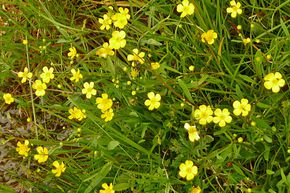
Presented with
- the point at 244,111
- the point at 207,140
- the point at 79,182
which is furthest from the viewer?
the point at 79,182

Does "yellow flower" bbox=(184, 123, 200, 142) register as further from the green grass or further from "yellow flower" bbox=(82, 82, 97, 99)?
"yellow flower" bbox=(82, 82, 97, 99)

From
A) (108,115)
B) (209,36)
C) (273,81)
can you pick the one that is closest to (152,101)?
(108,115)

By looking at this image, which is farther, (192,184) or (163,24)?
(163,24)

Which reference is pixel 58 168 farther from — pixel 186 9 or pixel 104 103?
pixel 186 9

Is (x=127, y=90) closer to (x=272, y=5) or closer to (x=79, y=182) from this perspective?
(x=79, y=182)

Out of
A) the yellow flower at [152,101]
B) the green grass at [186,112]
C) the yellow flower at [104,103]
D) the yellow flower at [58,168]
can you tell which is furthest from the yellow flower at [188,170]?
the yellow flower at [58,168]

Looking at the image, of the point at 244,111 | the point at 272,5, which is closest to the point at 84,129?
the point at 244,111
